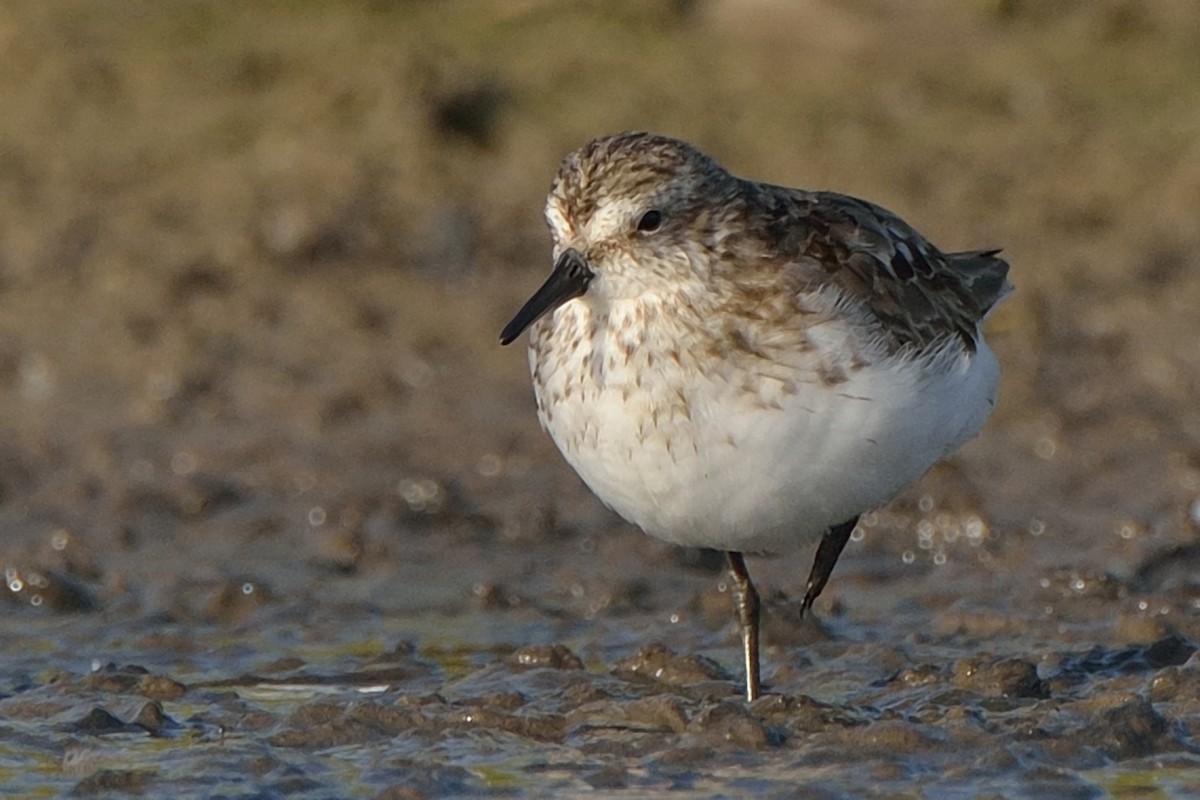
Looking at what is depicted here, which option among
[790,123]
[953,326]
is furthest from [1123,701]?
[790,123]

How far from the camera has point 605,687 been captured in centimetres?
619

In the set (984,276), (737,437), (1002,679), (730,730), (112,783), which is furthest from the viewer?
(984,276)

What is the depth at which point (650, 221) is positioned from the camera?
5527 mm

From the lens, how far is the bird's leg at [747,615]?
605cm

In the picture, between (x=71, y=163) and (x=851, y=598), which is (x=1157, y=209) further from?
(x=71, y=163)

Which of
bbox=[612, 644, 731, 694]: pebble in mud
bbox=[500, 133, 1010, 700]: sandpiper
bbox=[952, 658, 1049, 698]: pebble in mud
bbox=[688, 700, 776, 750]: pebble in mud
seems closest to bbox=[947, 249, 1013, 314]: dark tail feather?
bbox=[500, 133, 1010, 700]: sandpiper

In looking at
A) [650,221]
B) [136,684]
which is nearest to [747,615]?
[650,221]

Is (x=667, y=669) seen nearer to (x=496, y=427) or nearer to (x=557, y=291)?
(x=557, y=291)

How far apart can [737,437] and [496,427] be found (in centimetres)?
324

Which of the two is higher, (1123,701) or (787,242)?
(787,242)

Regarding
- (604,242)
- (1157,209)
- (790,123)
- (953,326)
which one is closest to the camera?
(604,242)

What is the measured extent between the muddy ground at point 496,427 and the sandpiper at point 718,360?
66 centimetres

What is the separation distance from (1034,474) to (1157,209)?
224 centimetres

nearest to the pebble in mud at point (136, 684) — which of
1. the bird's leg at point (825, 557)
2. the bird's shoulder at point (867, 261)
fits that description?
the bird's leg at point (825, 557)
